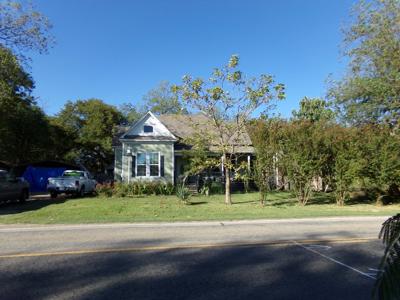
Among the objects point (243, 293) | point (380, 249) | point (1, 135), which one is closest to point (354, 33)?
point (380, 249)

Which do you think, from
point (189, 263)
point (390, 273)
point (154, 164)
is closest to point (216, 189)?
point (154, 164)

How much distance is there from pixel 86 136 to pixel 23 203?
25323mm

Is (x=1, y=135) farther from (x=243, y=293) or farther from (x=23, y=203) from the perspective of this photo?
(x=243, y=293)

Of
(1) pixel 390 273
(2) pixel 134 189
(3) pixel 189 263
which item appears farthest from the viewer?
(2) pixel 134 189

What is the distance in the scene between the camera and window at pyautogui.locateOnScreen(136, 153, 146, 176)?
92.2 ft

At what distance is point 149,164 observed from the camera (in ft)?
92.6

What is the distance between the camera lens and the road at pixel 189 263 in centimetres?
571

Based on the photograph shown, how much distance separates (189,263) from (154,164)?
69.5 ft

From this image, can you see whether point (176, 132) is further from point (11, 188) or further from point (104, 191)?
point (11, 188)

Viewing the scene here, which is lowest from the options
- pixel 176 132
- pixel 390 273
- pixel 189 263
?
pixel 189 263

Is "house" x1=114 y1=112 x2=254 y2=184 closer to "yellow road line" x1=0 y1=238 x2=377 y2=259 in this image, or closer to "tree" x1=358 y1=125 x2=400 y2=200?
"tree" x1=358 y1=125 x2=400 y2=200

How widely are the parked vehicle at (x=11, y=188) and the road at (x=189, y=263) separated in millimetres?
8678

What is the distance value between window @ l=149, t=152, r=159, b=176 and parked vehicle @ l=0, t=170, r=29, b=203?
350 inches

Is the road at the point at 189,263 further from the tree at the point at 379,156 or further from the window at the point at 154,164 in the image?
the window at the point at 154,164
